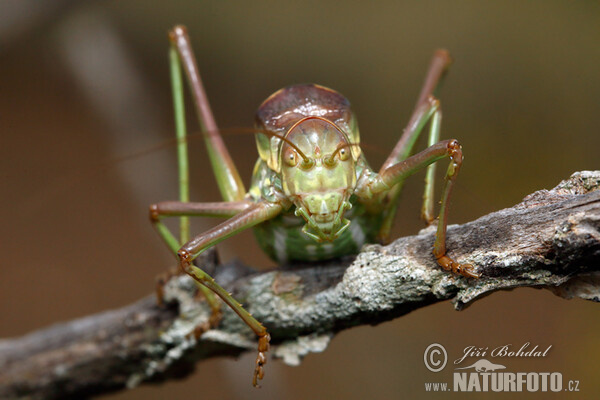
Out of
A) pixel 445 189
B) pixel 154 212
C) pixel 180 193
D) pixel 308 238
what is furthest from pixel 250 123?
pixel 445 189

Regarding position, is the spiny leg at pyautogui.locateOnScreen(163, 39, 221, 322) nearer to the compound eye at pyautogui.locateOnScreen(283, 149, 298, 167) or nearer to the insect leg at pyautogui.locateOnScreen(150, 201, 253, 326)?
the insect leg at pyautogui.locateOnScreen(150, 201, 253, 326)

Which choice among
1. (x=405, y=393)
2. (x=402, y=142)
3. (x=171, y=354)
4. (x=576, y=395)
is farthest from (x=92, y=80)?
(x=576, y=395)

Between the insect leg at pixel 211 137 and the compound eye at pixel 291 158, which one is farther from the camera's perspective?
the insect leg at pixel 211 137

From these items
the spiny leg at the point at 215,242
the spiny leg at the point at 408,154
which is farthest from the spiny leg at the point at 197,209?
the spiny leg at the point at 408,154

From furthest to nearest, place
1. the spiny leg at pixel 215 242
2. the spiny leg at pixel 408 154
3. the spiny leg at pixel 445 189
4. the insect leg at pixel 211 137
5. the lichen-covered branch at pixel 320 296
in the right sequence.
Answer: the insect leg at pixel 211 137
the spiny leg at pixel 408 154
the spiny leg at pixel 215 242
the spiny leg at pixel 445 189
the lichen-covered branch at pixel 320 296

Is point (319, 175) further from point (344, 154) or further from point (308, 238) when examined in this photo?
point (308, 238)

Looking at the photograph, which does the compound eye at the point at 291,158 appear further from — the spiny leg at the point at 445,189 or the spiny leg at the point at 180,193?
the spiny leg at the point at 180,193

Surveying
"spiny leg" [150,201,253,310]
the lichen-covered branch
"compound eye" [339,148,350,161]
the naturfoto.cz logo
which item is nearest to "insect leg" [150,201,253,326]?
"spiny leg" [150,201,253,310]

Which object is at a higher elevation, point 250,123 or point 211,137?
point 250,123
